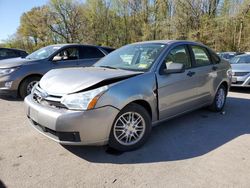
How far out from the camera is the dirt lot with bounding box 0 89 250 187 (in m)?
2.73

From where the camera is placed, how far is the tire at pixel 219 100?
5.32 m

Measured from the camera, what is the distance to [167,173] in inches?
114

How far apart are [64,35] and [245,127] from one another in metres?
39.2

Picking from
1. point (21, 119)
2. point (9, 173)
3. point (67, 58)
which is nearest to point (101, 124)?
point (9, 173)

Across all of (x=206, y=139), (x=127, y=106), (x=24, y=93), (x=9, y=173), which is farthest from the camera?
(x=24, y=93)

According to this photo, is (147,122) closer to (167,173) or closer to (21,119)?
(167,173)

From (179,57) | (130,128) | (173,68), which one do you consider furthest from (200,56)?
(130,128)

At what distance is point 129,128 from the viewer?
11.3 ft

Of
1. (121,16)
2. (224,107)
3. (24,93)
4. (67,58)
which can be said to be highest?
(121,16)

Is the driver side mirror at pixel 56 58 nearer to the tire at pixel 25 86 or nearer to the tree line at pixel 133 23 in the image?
the tire at pixel 25 86

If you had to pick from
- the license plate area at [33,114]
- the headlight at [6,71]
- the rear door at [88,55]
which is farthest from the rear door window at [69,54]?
the license plate area at [33,114]

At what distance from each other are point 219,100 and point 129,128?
2.90 meters

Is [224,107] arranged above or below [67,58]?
below

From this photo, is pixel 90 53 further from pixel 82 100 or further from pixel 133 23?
pixel 133 23
